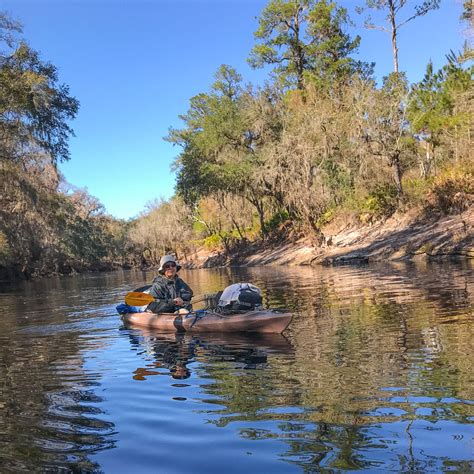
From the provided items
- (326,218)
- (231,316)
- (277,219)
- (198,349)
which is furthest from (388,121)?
(198,349)

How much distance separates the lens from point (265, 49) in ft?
128

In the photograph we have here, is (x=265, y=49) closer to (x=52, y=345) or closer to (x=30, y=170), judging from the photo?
(x=30, y=170)

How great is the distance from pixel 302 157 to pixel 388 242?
27.4 feet

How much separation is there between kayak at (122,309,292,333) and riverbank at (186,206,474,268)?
1427 cm

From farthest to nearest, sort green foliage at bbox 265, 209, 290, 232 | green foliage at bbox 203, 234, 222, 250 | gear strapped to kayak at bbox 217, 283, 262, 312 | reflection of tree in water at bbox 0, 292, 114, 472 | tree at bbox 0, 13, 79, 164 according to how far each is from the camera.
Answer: green foliage at bbox 203, 234, 222, 250 → green foliage at bbox 265, 209, 290, 232 → tree at bbox 0, 13, 79, 164 → gear strapped to kayak at bbox 217, 283, 262, 312 → reflection of tree in water at bbox 0, 292, 114, 472

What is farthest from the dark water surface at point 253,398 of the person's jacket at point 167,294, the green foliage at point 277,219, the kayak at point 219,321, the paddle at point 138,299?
the green foliage at point 277,219

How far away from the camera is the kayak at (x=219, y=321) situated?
8.34m

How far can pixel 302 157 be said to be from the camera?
30.5 m

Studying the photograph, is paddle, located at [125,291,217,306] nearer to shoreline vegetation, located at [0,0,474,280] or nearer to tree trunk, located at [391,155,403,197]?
shoreline vegetation, located at [0,0,474,280]

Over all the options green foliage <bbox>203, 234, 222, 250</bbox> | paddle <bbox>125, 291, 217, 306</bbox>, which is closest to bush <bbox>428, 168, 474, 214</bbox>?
paddle <bbox>125, 291, 217, 306</bbox>

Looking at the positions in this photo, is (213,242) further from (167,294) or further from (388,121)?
(167,294)

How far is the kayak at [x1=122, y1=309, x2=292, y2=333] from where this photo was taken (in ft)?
27.4

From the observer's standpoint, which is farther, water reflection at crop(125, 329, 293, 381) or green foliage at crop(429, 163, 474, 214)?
green foliage at crop(429, 163, 474, 214)

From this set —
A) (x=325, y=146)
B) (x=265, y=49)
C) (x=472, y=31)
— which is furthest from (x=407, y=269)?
(x=265, y=49)
